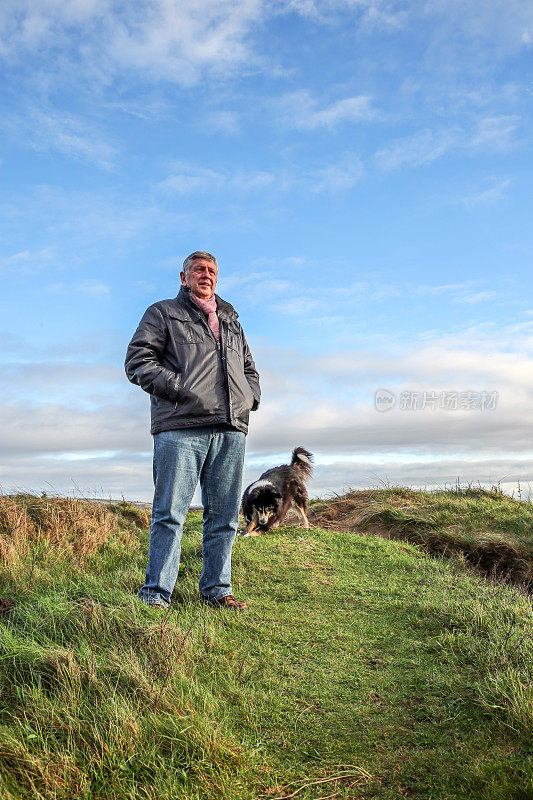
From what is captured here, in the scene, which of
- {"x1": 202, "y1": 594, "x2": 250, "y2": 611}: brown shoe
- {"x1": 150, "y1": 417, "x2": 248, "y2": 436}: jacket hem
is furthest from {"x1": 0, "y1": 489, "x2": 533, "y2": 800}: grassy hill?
{"x1": 150, "y1": 417, "x2": 248, "y2": 436}: jacket hem

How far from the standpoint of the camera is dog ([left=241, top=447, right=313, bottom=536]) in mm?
9047

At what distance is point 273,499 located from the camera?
9.05 metres

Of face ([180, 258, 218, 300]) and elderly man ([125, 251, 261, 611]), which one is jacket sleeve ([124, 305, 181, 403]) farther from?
face ([180, 258, 218, 300])

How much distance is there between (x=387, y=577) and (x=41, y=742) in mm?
4467

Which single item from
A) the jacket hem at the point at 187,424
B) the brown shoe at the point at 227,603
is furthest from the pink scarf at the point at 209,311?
the brown shoe at the point at 227,603

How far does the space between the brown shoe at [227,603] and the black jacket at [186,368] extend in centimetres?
156

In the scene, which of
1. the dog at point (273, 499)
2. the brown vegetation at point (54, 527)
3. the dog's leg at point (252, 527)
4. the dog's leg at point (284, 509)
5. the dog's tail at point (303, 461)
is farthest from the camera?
the dog's tail at point (303, 461)

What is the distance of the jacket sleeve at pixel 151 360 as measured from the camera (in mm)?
5055

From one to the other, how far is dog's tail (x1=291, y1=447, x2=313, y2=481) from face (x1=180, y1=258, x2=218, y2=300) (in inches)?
227

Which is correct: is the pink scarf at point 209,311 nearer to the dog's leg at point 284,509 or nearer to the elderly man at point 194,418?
the elderly man at point 194,418

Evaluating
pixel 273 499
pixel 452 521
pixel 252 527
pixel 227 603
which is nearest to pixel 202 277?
pixel 227 603

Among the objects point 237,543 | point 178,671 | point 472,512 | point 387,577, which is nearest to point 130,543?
point 237,543

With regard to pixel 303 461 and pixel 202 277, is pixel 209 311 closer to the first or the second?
pixel 202 277

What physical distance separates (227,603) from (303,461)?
19.3 feet
